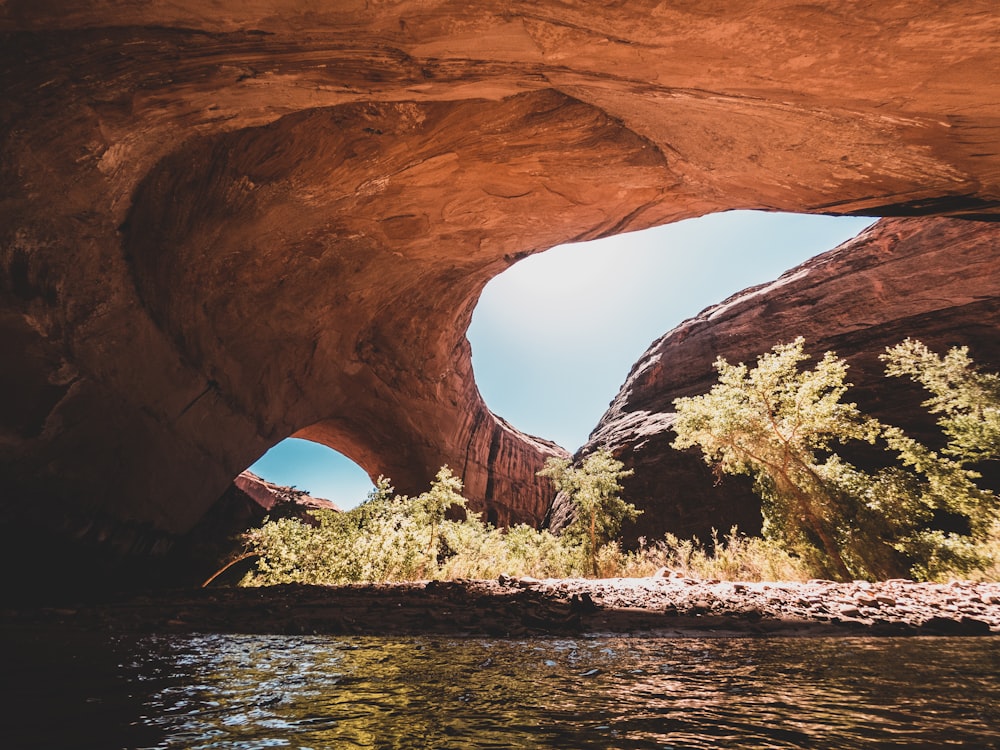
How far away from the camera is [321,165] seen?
7.24m

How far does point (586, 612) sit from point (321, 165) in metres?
7.57

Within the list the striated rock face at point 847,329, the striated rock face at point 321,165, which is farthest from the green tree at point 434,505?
the striated rock face at point 847,329

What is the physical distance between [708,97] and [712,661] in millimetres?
5376

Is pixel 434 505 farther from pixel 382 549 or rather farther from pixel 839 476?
pixel 839 476

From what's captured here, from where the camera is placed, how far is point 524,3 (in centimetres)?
351

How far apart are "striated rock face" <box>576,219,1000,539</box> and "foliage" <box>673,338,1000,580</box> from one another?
702cm

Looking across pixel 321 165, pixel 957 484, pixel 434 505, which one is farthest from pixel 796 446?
pixel 321 165

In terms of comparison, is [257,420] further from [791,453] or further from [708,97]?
[791,453]

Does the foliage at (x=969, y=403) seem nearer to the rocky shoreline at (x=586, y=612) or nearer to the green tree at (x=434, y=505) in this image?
the rocky shoreline at (x=586, y=612)

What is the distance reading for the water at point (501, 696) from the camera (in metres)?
1.05

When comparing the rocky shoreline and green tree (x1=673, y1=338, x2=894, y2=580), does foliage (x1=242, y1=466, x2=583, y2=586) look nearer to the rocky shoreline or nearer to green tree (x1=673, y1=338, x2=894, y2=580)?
the rocky shoreline

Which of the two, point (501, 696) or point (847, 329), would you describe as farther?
point (847, 329)

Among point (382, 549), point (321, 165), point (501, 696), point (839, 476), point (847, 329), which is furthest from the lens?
point (847, 329)

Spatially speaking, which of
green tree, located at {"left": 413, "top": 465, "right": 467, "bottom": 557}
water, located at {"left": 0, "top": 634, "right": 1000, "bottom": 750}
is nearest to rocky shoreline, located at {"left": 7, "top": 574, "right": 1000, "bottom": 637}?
water, located at {"left": 0, "top": 634, "right": 1000, "bottom": 750}
